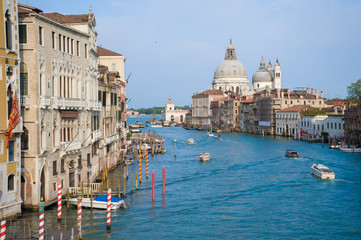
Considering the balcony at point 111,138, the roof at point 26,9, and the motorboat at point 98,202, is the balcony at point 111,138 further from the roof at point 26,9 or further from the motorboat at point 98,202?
the roof at point 26,9

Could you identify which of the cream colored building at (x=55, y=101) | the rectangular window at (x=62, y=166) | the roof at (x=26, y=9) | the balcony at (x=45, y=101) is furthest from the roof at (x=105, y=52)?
the balcony at (x=45, y=101)

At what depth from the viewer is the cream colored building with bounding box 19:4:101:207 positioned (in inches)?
609

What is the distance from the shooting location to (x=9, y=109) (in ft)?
46.6

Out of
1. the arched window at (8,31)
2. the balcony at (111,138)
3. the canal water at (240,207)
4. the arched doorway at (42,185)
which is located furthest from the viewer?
the balcony at (111,138)

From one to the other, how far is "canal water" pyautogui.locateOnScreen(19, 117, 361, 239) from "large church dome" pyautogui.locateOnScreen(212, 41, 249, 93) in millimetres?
91913

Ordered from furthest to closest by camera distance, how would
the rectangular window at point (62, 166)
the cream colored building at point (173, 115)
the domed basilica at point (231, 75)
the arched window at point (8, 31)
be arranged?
the cream colored building at point (173, 115) → the domed basilica at point (231, 75) → the rectangular window at point (62, 166) → the arched window at point (8, 31)

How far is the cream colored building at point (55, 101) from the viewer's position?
609 inches

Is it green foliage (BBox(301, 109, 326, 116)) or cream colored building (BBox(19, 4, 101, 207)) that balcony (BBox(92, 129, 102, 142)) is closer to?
cream colored building (BBox(19, 4, 101, 207))

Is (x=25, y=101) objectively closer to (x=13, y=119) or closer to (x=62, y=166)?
(x=13, y=119)

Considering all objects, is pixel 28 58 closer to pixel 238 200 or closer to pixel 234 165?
pixel 238 200

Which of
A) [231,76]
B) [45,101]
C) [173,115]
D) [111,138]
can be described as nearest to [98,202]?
[45,101]

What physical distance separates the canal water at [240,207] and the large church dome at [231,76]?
91.9 meters

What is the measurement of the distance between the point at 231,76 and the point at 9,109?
11029 centimetres

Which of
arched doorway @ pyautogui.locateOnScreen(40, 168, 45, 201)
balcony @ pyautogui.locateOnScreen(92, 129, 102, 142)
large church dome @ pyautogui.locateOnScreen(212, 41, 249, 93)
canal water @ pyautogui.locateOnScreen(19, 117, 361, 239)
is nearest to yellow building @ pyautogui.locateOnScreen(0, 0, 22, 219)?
A: arched doorway @ pyautogui.locateOnScreen(40, 168, 45, 201)
